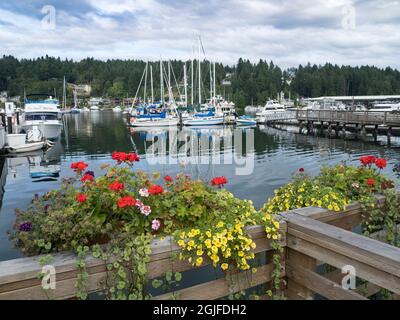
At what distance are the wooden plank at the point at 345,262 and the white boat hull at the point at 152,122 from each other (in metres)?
56.0

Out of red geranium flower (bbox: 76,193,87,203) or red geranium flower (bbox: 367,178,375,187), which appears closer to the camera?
red geranium flower (bbox: 76,193,87,203)

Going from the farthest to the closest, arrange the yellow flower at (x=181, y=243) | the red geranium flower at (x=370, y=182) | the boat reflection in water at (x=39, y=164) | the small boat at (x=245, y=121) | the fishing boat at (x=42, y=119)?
the small boat at (x=245, y=121)
the fishing boat at (x=42, y=119)
the boat reflection in water at (x=39, y=164)
the red geranium flower at (x=370, y=182)
the yellow flower at (x=181, y=243)

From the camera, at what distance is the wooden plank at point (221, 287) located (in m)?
3.15

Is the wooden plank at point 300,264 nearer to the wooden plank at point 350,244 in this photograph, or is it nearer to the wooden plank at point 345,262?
the wooden plank at point 345,262

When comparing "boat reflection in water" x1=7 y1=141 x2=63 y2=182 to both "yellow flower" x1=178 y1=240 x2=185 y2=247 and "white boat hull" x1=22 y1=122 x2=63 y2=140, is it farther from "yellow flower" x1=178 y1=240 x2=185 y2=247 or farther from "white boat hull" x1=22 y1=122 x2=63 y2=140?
Answer: "yellow flower" x1=178 y1=240 x2=185 y2=247

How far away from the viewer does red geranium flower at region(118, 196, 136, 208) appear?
2.99m

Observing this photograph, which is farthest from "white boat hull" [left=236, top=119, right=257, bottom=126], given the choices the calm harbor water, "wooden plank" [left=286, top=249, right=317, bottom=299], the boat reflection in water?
"wooden plank" [left=286, top=249, right=317, bottom=299]

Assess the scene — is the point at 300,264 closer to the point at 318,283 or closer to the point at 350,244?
the point at 318,283

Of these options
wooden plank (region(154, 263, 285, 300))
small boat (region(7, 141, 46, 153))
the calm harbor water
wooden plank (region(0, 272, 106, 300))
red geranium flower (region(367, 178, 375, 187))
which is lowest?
the calm harbor water

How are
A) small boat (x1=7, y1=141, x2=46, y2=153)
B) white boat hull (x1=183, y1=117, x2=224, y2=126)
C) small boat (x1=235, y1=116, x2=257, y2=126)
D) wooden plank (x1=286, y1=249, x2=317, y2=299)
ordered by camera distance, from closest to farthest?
wooden plank (x1=286, y1=249, x2=317, y2=299) < small boat (x1=7, y1=141, x2=46, y2=153) < white boat hull (x1=183, y1=117, x2=224, y2=126) < small boat (x1=235, y1=116, x2=257, y2=126)

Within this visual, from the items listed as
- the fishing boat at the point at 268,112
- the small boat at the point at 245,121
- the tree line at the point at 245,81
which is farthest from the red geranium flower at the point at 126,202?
the tree line at the point at 245,81

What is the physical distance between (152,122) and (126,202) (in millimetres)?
56610

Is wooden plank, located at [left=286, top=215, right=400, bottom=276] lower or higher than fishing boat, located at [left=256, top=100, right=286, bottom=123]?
lower

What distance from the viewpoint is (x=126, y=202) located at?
300 cm
